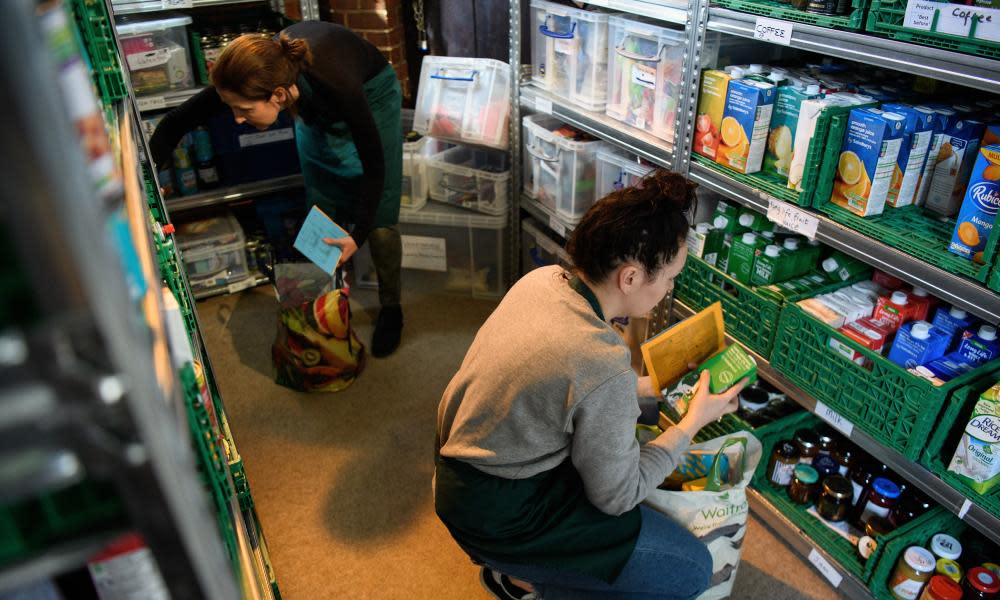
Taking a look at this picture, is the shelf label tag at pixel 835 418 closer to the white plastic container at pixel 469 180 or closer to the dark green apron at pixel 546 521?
the dark green apron at pixel 546 521

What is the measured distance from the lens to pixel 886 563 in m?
1.85

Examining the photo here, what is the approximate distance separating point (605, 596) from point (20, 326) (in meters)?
1.51

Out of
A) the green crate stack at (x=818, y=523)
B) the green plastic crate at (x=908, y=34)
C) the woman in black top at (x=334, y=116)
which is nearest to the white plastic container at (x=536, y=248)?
the woman in black top at (x=334, y=116)

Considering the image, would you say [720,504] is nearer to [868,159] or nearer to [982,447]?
[982,447]

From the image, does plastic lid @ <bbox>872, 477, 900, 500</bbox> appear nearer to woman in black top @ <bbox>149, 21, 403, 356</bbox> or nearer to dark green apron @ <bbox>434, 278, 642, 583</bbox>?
dark green apron @ <bbox>434, 278, 642, 583</bbox>

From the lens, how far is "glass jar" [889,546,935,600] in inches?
71.2

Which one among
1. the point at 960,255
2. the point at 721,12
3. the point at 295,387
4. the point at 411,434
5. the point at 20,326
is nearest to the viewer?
the point at 20,326

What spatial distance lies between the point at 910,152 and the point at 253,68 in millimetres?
1842

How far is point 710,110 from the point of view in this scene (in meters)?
2.14

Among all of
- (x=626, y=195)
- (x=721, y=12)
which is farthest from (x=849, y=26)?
(x=626, y=195)

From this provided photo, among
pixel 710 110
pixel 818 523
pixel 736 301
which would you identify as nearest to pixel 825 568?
pixel 818 523

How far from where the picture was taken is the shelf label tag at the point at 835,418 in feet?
6.30

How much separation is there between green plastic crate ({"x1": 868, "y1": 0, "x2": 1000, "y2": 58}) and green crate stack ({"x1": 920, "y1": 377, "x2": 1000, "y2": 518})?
734 millimetres

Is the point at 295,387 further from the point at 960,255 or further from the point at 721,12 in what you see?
the point at 960,255
